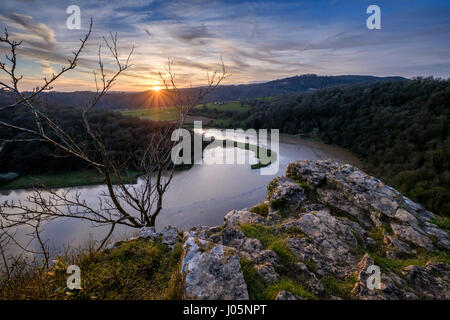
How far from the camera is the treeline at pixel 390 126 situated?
17.9m

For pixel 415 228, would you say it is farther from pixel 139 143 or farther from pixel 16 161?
pixel 16 161

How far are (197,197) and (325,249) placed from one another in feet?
50.5

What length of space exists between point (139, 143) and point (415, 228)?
99.6 ft

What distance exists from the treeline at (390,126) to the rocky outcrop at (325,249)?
12610mm

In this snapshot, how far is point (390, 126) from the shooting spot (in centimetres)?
3272

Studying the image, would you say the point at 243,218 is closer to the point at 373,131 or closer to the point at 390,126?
the point at 390,126

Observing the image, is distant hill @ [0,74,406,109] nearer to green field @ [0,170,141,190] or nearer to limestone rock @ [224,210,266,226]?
green field @ [0,170,141,190]

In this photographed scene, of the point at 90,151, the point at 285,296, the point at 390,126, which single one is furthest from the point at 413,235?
the point at 390,126

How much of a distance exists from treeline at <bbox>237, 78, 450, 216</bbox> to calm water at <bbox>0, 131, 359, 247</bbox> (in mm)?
6212

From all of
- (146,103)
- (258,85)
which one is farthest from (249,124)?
(258,85)

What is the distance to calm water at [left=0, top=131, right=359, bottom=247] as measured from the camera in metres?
13.5

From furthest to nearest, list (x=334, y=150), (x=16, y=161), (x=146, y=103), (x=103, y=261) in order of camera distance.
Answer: (x=146, y=103) → (x=334, y=150) → (x=16, y=161) → (x=103, y=261)

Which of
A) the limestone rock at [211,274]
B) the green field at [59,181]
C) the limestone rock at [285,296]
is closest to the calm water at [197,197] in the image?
the green field at [59,181]

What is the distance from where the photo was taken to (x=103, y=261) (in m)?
3.78
